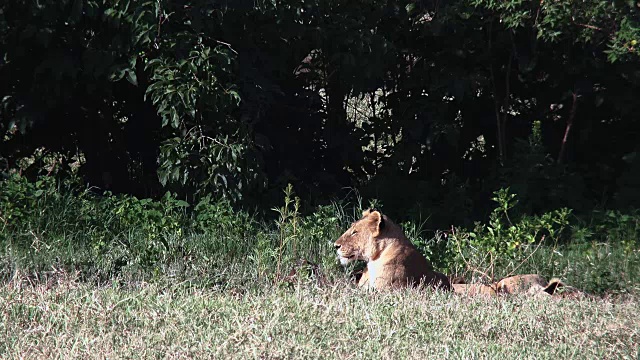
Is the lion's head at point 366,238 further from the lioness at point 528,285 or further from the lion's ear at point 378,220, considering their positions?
the lioness at point 528,285

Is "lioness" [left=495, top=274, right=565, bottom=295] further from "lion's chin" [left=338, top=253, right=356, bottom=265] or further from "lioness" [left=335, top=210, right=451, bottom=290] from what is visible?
"lion's chin" [left=338, top=253, right=356, bottom=265]

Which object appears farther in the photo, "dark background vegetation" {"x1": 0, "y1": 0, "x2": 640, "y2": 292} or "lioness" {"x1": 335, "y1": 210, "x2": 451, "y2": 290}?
"dark background vegetation" {"x1": 0, "y1": 0, "x2": 640, "y2": 292}

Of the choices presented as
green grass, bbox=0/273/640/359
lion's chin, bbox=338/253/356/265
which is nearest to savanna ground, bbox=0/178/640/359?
green grass, bbox=0/273/640/359

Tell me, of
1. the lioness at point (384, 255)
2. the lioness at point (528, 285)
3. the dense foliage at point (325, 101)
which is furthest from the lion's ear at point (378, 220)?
the dense foliage at point (325, 101)

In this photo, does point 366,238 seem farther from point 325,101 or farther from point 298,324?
point 325,101

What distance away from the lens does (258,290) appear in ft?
20.6

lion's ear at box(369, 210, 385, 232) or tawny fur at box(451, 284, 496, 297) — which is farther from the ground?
lion's ear at box(369, 210, 385, 232)

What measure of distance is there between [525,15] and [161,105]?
300cm

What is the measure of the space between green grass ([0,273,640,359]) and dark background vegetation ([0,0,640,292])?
1179 mm

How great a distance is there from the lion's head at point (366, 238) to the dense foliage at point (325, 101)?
142cm

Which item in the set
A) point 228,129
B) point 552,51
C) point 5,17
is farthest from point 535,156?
point 5,17

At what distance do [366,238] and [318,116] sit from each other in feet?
9.10

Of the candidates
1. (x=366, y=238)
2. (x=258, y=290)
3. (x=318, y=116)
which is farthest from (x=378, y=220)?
(x=318, y=116)

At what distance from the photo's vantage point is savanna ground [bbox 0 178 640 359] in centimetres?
480
